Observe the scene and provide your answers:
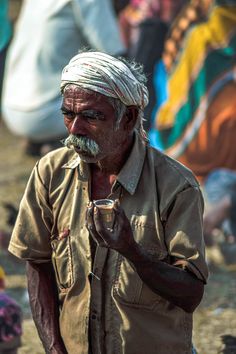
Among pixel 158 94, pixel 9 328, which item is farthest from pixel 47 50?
pixel 9 328

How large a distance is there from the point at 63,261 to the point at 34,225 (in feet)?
0.54

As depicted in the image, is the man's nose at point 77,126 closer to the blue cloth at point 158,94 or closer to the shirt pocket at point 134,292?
the shirt pocket at point 134,292

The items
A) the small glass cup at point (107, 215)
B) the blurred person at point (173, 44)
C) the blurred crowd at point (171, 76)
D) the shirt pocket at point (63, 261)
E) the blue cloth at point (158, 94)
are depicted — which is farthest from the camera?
the blue cloth at point (158, 94)

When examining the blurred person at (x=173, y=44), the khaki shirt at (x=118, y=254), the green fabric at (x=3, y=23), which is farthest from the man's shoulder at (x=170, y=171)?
the green fabric at (x=3, y=23)

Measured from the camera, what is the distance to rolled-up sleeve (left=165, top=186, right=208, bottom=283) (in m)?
2.86

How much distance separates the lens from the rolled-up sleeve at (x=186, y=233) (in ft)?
9.39

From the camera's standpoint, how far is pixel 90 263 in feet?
9.70

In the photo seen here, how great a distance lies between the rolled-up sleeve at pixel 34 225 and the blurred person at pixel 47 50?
4.54 meters

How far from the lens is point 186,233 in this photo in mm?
2859

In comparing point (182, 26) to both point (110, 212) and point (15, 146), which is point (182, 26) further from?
point (110, 212)

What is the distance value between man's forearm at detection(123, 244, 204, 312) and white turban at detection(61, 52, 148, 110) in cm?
45

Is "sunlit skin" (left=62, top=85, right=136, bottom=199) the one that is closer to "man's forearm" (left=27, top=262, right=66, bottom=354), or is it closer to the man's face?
the man's face

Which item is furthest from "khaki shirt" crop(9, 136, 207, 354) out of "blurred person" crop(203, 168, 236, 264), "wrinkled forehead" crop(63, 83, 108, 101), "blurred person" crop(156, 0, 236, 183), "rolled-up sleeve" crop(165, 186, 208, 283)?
"blurred person" crop(156, 0, 236, 183)

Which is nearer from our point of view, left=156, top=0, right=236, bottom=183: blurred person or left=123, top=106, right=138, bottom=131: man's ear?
left=123, top=106, right=138, bottom=131: man's ear
